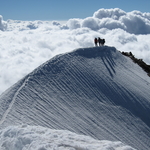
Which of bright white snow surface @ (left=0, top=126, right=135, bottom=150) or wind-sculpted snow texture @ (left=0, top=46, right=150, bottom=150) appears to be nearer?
bright white snow surface @ (left=0, top=126, right=135, bottom=150)

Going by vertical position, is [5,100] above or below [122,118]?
above

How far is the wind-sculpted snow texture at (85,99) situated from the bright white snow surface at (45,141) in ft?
15.1

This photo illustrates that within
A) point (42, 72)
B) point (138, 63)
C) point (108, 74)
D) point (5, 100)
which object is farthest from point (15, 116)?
point (138, 63)

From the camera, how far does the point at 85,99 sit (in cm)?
2702

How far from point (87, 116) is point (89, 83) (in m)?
6.27

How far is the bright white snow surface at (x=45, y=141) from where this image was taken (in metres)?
11.9

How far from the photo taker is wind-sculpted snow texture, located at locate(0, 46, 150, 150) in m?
21.9

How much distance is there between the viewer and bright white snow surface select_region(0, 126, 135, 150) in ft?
39.2

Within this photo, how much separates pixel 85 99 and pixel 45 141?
49.7 ft

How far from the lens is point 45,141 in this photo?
12.2 meters

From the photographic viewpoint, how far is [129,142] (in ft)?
78.6

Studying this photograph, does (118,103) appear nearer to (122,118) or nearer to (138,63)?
(122,118)

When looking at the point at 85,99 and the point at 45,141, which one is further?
the point at 85,99

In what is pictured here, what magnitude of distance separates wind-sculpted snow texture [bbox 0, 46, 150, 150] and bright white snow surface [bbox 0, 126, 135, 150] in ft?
15.1
